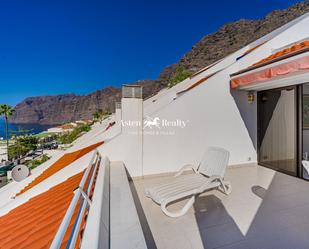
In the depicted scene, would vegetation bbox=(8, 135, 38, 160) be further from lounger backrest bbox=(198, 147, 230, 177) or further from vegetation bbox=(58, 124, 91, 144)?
lounger backrest bbox=(198, 147, 230, 177)

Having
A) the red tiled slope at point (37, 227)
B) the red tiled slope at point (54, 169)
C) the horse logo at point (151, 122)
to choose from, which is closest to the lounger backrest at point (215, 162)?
the horse logo at point (151, 122)

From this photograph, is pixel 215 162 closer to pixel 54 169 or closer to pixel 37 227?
pixel 37 227

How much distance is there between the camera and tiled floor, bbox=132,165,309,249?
2832 millimetres

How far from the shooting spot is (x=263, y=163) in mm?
6922

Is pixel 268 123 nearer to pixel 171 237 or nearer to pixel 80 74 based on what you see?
pixel 171 237

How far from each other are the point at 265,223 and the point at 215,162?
65.9 inches

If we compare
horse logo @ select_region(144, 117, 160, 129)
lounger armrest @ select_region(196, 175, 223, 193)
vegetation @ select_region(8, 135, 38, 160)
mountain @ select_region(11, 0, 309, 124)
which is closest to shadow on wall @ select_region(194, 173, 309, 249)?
lounger armrest @ select_region(196, 175, 223, 193)

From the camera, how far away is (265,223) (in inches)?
129

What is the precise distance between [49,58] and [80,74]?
46.0 ft

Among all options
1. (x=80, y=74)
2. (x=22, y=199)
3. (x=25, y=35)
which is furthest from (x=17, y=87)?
(x=22, y=199)

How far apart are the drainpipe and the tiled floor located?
844mm

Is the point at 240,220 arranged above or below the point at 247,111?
below

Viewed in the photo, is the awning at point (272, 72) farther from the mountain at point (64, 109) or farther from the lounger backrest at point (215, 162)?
the mountain at point (64, 109)

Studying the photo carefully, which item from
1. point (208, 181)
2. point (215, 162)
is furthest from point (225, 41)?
point (208, 181)
